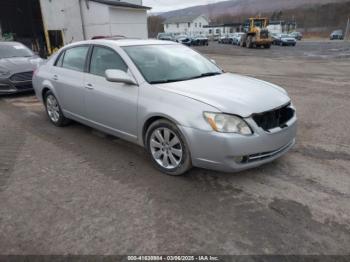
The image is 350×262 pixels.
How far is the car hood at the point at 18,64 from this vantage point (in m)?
8.10

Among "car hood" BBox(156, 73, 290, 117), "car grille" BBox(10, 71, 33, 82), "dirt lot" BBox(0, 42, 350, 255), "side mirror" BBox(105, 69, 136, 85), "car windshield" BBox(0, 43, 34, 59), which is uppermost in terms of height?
"car windshield" BBox(0, 43, 34, 59)

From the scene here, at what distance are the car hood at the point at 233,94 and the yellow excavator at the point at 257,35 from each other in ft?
99.3

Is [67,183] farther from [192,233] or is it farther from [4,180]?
[192,233]

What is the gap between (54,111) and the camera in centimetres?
558

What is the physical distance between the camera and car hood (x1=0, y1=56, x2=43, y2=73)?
8.10 meters

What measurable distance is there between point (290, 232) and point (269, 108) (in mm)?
1339

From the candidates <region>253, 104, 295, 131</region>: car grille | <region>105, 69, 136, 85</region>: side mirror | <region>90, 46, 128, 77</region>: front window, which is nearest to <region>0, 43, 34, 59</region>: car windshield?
<region>90, 46, 128, 77</region>: front window

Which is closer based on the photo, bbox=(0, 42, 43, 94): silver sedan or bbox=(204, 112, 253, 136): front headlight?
bbox=(204, 112, 253, 136): front headlight

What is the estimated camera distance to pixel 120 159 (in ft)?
13.6

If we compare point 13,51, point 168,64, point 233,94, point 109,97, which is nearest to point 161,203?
point 233,94

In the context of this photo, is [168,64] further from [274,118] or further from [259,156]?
[259,156]

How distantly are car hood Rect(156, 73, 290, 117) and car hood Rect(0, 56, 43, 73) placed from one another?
245 inches

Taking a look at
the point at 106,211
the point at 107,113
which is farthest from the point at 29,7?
the point at 106,211

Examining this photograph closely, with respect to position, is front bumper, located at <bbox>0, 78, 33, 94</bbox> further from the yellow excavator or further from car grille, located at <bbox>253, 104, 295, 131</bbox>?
the yellow excavator
